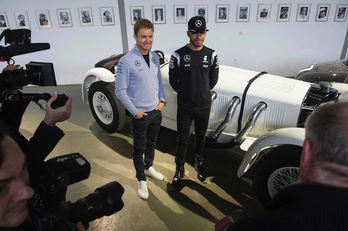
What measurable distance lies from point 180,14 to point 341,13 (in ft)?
12.8

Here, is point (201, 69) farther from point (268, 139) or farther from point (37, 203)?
point (37, 203)

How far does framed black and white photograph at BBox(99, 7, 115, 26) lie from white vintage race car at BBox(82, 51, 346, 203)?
127 inches

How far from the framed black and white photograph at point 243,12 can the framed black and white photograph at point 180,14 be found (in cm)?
127

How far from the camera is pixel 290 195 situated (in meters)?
0.75

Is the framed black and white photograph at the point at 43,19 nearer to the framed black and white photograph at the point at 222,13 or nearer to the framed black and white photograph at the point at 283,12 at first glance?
the framed black and white photograph at the point at 222,13

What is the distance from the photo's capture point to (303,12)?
602 cm

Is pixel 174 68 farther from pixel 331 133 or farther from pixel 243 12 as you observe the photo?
pixel 243 12

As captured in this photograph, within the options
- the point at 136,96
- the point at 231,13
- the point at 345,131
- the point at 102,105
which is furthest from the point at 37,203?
the point at 231,13

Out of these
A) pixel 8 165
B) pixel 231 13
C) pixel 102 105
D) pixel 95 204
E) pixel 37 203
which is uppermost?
pixel 231 13

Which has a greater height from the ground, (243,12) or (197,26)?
(243,12)

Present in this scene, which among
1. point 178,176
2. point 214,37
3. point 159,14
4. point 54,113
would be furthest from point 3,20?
→ point 54,113

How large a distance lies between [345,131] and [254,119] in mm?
1856

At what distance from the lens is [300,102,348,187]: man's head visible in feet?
2.50

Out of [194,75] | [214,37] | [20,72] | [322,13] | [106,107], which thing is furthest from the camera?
[214,37]
